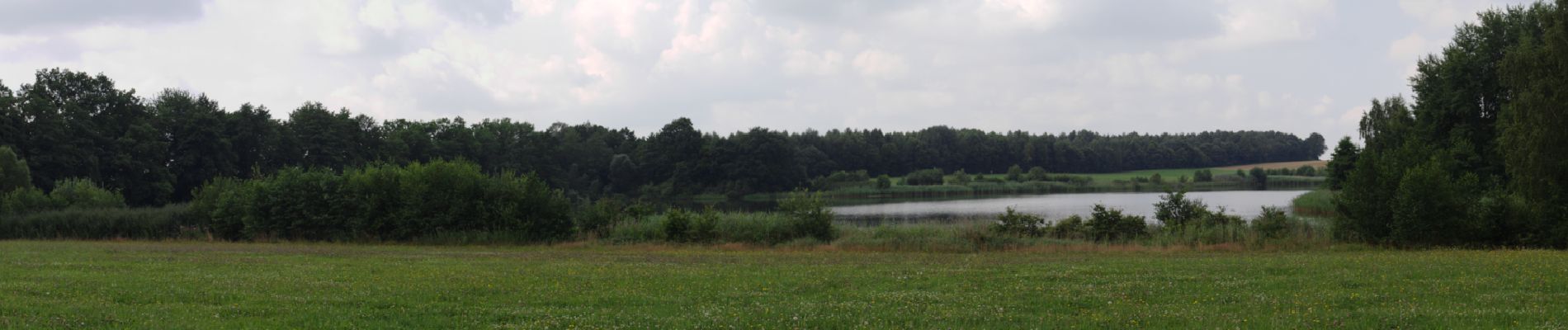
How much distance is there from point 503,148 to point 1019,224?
97121 mm

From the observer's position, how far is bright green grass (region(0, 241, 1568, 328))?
10484 mm

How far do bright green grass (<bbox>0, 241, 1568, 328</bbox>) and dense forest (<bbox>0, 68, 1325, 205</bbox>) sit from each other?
1813cm

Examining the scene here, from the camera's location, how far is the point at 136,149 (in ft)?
223

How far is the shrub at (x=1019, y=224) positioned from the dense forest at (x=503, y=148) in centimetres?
1709

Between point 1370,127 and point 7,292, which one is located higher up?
point 1370,127

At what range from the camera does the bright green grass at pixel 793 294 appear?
10484 millimetres

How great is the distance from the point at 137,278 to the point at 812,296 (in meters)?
10.5

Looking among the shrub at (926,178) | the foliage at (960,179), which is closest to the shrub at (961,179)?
the foliage at (960,179)

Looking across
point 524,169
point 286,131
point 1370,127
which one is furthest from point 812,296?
point 524,169

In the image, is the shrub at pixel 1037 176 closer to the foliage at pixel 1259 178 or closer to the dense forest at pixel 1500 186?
the foliage at pixel 1259 178

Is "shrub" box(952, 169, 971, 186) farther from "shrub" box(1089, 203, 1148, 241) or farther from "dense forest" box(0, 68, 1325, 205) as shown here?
"shrub" box(1089, 203, 1148, 241)

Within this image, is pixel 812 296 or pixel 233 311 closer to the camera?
pixel 233 311

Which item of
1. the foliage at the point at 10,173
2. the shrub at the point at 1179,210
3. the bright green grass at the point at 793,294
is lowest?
the bright green grass at the point at 793,294

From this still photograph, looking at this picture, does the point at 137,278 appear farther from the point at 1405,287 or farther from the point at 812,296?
the point at 1405,287
